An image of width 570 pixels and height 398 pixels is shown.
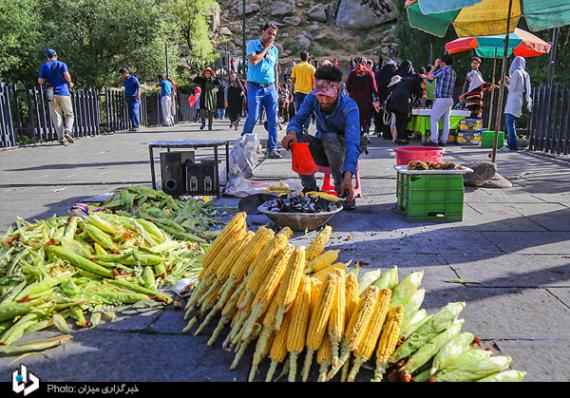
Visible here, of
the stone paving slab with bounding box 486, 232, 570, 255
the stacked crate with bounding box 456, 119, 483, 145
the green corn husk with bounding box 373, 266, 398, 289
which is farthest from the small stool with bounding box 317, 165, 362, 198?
the stacked crate with bounding box 456, 119, 483, 145

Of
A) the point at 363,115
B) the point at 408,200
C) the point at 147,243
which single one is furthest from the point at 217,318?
the point at 363,115

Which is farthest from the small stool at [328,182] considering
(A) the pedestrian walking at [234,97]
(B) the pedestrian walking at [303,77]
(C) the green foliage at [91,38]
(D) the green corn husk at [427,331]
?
(C) the green foliage at [91,38]

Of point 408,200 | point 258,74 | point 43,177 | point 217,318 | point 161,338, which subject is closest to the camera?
point 161,338

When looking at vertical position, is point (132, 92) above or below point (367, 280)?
above

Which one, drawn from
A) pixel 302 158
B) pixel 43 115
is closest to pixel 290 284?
pixel 302 158

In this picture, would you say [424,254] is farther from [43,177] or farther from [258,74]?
[43,177]

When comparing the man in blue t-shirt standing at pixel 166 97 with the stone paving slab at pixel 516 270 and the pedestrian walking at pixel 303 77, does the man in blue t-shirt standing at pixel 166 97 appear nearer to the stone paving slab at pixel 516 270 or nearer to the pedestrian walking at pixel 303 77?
the pedestrian walking at pixel 303 77

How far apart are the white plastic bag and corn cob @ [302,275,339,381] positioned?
16.8 ft

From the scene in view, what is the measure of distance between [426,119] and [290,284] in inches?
492

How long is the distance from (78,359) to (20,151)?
11872 mm

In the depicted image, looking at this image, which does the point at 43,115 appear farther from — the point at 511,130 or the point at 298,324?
the point at 298,324

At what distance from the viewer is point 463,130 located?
1480 cm

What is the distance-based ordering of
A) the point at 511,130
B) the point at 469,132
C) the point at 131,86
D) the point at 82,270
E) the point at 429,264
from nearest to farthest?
the point at 82,270
the point at 429,264
the point at 511,130
the point at 469,132
the point at 131,86

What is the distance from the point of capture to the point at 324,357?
218 centimetres
